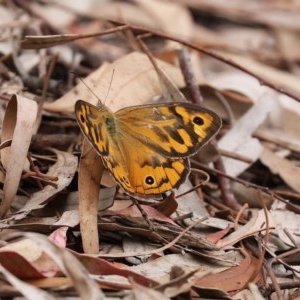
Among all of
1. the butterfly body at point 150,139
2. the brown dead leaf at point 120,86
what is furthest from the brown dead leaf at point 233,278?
the brown dead leaf at point 120,86

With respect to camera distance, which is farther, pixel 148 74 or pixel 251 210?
pixel 148 74

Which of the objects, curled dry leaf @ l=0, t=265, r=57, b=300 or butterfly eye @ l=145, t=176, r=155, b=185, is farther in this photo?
butterfly eye @ l=145, t=176, r=155, b=185

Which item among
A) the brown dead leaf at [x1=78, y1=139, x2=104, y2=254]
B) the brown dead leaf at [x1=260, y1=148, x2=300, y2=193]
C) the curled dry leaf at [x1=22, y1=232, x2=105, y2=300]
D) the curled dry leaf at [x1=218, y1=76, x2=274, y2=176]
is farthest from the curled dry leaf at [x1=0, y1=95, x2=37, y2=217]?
the brown dead leaf at [x1=260, y1=148, x2=300, y2=193]

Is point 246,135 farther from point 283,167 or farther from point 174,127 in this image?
point 174,127

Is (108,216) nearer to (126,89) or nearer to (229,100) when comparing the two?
(126,89)

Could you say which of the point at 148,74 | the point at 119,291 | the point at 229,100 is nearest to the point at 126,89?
the point at 148,74

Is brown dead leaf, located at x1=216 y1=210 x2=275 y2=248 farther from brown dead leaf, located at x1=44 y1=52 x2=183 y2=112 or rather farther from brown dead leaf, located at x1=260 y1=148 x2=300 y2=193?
brown dead leaf, located at x1=44 y1=52 x2=183 y2=112
